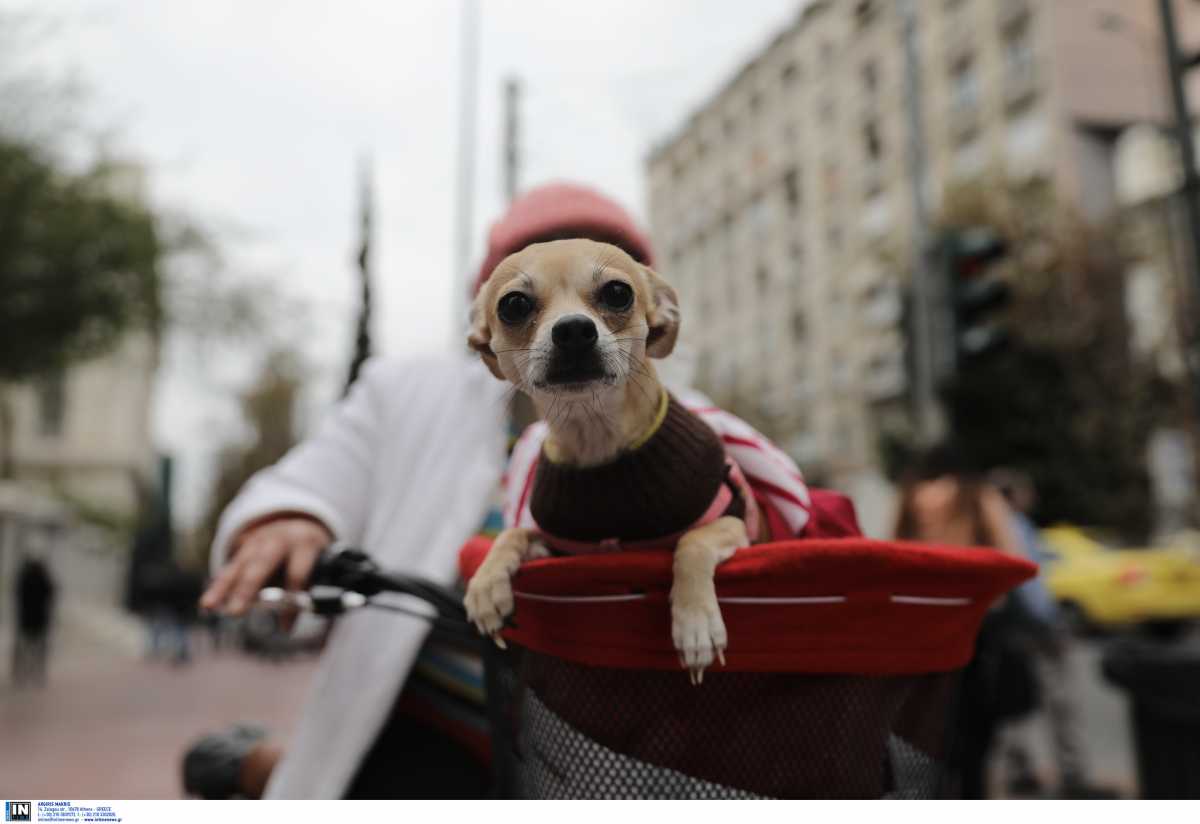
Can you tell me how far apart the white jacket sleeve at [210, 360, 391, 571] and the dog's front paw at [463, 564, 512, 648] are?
618 mm

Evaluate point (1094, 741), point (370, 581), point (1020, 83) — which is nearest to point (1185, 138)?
point (1094, 741)

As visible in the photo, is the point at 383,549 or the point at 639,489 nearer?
the point at 639,489

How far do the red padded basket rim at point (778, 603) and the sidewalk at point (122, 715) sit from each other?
1003 millimetres

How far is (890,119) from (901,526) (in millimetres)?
18527

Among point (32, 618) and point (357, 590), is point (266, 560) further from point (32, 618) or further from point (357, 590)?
point (32, 618)

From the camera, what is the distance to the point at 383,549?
1.70 m

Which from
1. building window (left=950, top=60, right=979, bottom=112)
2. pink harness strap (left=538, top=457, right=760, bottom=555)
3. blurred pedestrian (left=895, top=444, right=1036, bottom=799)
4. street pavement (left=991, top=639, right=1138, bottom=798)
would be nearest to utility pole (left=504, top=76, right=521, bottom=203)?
pink harness strap (left=538, top=457, right=760, bottom=555)

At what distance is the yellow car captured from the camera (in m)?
13.6

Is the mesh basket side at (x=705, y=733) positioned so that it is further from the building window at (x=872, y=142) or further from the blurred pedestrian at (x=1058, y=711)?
the building window at (x=872, y=142)

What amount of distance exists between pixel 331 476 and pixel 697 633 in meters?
0.95

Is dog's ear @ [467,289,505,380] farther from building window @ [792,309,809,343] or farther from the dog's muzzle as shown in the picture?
building window @ [792,309,809,343]

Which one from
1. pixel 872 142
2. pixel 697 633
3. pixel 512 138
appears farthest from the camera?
pixel 872 142

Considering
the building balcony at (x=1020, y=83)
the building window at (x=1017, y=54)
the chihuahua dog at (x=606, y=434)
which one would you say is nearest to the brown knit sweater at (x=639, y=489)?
the chihuahua dog at (x=606, y=434)
